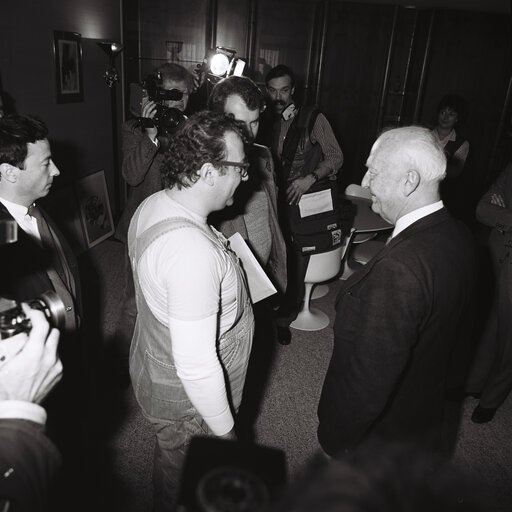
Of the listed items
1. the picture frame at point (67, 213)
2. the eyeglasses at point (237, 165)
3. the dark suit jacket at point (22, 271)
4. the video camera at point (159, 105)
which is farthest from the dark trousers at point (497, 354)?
the picture frame at point (67, 213)

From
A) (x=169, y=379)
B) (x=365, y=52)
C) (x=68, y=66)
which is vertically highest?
(x=365, y=52)

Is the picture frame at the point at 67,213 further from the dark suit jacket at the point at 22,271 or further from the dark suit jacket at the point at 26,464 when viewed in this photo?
Result: the dark suit jacket at the point at 26,464

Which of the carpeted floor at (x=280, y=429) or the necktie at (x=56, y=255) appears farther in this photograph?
the carpeted floor at (x=280, y=429)

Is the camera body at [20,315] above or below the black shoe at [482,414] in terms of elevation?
above

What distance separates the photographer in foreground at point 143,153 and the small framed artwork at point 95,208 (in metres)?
2.20

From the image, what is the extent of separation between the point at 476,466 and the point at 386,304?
169 cm

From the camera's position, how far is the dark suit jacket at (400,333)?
4.06 ft

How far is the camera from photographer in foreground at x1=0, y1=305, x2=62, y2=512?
74 cm

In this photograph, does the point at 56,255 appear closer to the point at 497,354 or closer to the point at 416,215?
the point at 416,215

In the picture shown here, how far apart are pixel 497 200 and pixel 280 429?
184 cm

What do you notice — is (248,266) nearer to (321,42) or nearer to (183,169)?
(183,169)

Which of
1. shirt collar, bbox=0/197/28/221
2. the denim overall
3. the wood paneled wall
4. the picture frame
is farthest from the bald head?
the wood paneled wall

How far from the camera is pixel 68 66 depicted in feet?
13.7

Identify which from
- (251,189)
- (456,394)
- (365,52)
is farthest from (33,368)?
(365,52)
